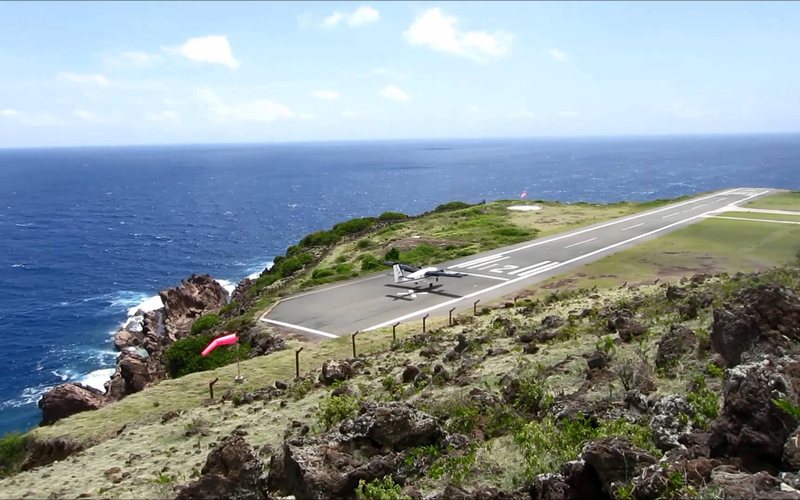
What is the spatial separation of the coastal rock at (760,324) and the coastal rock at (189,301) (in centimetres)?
4788

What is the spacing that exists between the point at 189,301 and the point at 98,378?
48.7 ft

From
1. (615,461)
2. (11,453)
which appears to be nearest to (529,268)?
(11,453)

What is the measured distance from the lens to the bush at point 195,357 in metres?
31.3

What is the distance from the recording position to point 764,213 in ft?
232

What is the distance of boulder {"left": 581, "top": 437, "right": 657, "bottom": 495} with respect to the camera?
29.3ft

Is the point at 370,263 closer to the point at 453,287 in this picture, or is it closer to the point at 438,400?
the point at 453,287

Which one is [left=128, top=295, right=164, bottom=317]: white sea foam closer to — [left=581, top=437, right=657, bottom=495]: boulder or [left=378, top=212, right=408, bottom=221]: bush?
[left=378, top=212, right=408, bottom=221]: bush

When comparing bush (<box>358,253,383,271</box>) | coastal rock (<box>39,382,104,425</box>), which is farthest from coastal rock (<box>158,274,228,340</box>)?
bush (<box>358,253,383,271</box>)

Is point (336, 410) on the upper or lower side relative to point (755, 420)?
lower

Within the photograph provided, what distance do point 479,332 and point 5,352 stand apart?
46.0 meters

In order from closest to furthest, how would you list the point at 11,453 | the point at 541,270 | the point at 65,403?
1. the point at 11,453
2. the point at 65,403
3. the point at 541,270

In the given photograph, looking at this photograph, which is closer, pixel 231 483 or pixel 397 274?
pixel 231 483

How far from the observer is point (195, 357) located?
32.7 m

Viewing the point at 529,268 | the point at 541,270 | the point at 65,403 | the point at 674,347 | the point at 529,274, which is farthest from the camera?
the point at 529,268
